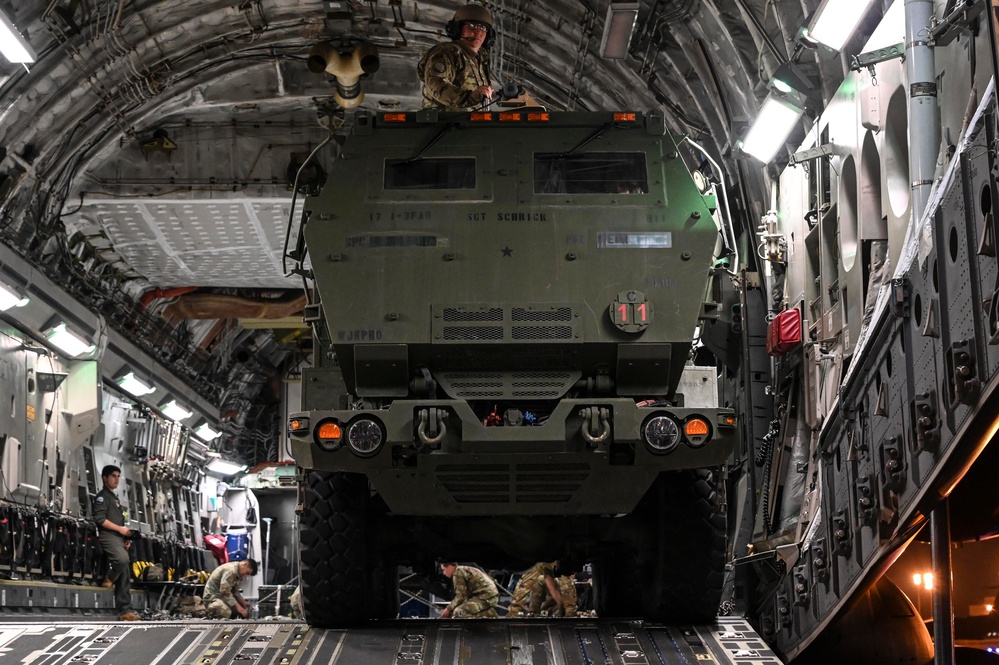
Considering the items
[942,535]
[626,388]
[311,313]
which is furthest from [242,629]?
[942,535]

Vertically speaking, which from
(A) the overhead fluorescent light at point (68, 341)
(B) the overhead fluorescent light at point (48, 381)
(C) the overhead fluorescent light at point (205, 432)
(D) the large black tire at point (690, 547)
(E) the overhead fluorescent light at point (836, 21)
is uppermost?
(E) the overhead fluorescent light at point (836, 21)

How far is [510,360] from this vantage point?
284 inches

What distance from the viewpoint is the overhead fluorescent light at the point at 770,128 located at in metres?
9.34

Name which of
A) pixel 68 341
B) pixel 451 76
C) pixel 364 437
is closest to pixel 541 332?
pixel 364 437

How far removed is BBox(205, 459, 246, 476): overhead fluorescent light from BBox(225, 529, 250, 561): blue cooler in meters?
1.30

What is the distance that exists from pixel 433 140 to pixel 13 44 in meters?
4.00

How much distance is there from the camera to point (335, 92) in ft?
44.7

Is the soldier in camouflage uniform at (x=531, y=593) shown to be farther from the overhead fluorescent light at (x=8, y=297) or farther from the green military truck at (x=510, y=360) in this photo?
the overhead fluorescent light at (x=8, y=297)

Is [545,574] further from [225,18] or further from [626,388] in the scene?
[225,18]

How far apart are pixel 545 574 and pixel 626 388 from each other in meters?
4.86

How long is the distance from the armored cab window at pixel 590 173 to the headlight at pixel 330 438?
2047 millimetres

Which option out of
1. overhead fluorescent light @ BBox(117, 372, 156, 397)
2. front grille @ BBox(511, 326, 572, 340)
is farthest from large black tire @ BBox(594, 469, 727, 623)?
overhead fluorescent light @ BBox(117, 372, 156, 397)

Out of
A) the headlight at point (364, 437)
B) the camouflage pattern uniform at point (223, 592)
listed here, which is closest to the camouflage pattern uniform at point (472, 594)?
the camouflage pattern uniform at point (223, 592)

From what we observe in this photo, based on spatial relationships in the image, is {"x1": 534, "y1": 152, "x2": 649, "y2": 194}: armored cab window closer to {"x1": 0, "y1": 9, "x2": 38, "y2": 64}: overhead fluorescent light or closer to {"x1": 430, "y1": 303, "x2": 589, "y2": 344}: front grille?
{"x1": 430, "y1": 303, "x2": 589, "y2": 344}: front grille
